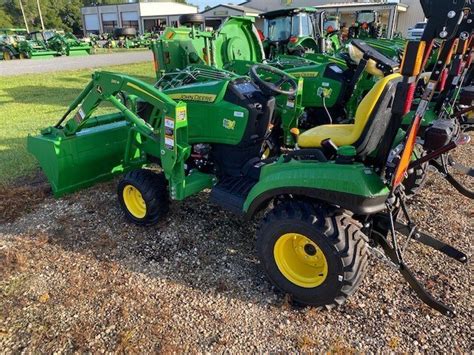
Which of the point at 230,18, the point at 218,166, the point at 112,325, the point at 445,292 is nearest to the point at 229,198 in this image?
the point at 218,166

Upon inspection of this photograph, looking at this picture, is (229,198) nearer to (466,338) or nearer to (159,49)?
(466,338)

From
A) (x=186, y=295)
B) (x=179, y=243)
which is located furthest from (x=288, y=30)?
(x=186, y=295)

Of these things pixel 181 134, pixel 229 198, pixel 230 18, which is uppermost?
pixel 230 18

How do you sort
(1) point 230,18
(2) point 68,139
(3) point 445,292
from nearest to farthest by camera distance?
(3) point 445,292, (2) point 68,139, (1) point 230,18

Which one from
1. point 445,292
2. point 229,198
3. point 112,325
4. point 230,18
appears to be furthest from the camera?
point 230,18

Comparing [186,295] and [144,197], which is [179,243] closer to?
[144,197]

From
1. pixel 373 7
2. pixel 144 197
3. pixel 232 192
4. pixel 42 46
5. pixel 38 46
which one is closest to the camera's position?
pixel 232 192

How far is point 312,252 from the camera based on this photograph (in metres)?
2.70

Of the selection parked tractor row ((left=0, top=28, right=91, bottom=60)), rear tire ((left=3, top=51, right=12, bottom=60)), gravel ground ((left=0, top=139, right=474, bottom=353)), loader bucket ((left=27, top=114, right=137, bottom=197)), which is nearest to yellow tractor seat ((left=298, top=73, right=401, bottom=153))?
→ gravel ground ((left=0, top=139, right=474, bottom=353))

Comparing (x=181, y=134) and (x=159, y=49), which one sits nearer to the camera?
(x=181, y=134)

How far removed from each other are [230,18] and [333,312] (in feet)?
18.1

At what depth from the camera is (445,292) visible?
9.43 ft

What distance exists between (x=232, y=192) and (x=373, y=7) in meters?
29.5

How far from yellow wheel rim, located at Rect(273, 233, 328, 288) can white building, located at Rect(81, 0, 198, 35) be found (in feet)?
179
